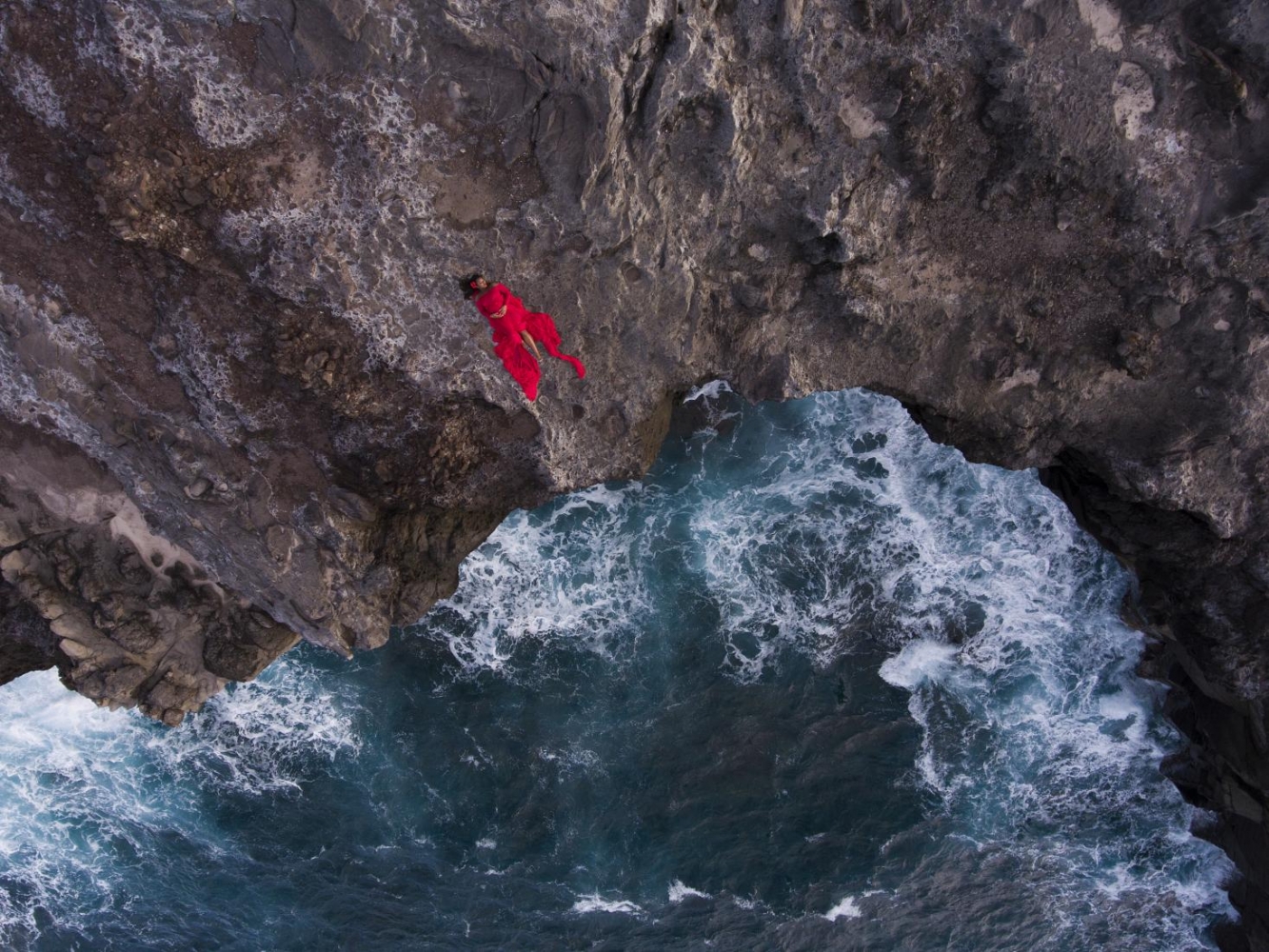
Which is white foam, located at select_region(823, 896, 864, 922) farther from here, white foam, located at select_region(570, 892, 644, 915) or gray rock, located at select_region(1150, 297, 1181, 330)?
gray rock, located at select_region(1150, 297, 1181, 330)

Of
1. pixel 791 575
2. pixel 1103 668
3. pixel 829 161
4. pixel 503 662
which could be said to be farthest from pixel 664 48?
pixel 1103 668

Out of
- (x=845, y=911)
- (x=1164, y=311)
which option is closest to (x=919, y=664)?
(x=845, y=911)

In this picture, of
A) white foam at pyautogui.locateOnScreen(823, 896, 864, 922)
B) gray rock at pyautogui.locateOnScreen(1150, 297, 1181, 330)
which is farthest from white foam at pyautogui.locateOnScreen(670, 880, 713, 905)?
gray rock at pyautogui.locateOnScreen(1150, 297, 1181, 330)

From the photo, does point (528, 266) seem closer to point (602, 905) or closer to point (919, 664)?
point (919, 664)

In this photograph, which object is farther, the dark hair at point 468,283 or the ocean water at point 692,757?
the ocean water at point 692,757

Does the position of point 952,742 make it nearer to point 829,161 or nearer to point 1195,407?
point 1195,407

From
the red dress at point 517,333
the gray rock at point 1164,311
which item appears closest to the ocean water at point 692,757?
the gray rock at point 1164,311

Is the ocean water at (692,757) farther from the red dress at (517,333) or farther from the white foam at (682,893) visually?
the red dress at (517,333)
